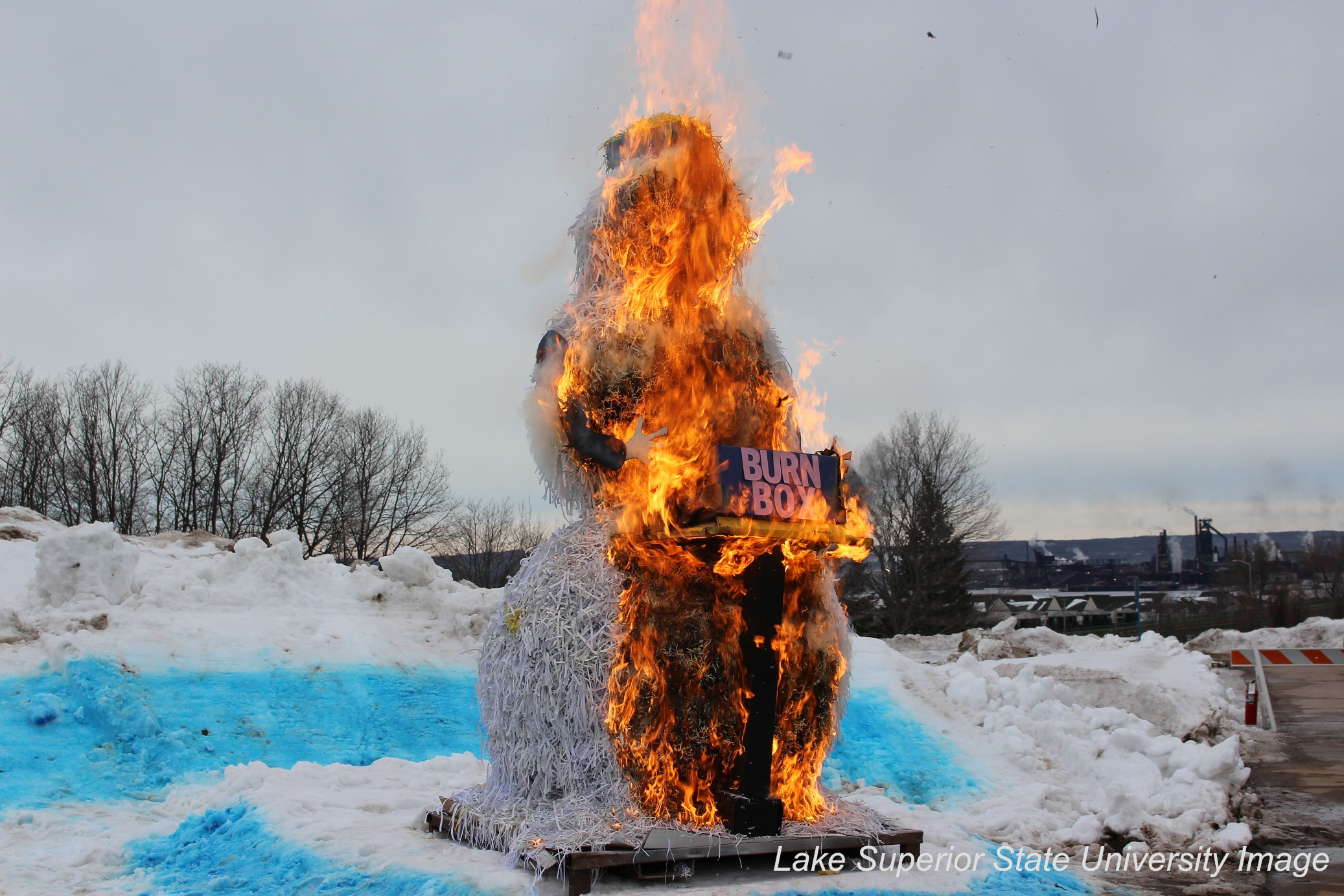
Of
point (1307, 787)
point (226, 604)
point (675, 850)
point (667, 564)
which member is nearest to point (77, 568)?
point (226, 604)

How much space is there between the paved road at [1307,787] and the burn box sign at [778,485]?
10.6 feet

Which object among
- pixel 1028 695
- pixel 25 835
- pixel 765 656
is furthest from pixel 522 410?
pixel 1028 695

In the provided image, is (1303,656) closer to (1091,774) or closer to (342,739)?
(1091,774)

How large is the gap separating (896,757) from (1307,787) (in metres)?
3.24

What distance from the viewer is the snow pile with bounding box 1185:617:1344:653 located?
1612cm

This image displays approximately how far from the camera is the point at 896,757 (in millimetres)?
8344

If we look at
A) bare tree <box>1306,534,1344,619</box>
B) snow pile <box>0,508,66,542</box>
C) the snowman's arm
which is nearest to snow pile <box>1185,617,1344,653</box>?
bare tree <box>1306,534,1344,619</box>

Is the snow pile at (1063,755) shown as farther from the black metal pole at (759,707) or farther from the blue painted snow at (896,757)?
the black metal pole at (759,707)

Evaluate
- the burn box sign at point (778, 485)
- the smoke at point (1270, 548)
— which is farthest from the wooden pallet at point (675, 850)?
the smoke at point (1270, 548)

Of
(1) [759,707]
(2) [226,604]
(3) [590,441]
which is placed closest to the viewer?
(1) [759,707]

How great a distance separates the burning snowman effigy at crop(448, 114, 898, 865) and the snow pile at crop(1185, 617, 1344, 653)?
45.8 ft

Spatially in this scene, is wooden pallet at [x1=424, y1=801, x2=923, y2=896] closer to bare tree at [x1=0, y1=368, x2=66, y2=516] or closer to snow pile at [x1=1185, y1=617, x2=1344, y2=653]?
snow pile at [x1=1185, y1=617, x2=1344, y2=653]

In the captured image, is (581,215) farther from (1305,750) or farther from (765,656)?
(1305,750)

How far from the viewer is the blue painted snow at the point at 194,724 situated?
6863 mm
